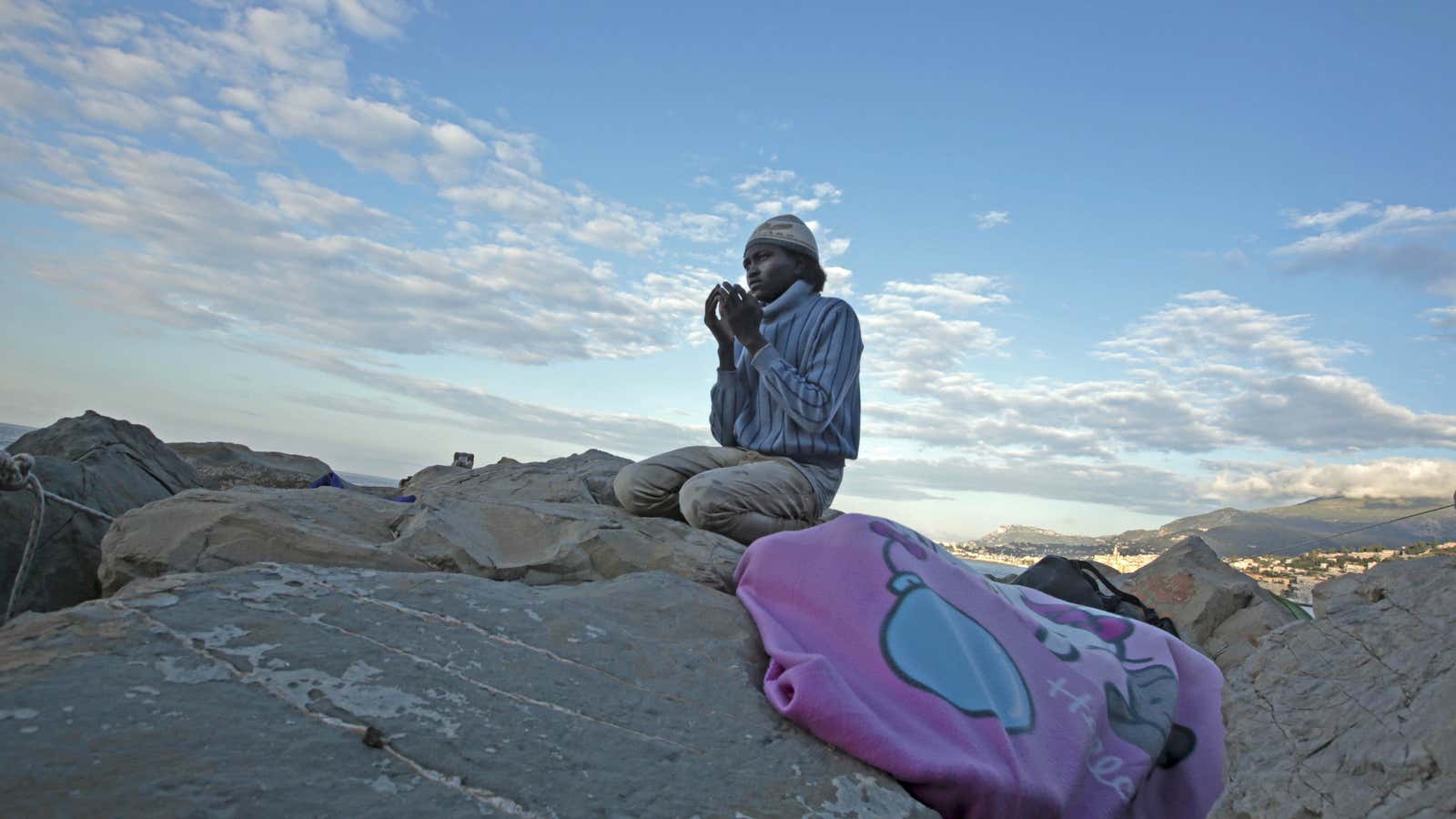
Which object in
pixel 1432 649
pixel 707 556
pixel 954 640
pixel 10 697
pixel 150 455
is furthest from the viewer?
pixel 150 455

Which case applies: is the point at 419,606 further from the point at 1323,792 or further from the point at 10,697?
the point at 1323,792

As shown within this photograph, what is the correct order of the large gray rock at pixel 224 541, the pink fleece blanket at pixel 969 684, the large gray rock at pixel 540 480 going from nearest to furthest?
the pink fleece blanket at pixel 969 684 < the large gray rock at pixel 224 541 < the large gray rock at pixel 540 480

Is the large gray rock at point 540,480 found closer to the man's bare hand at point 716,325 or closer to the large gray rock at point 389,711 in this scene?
the man's bare hand at point 716,325

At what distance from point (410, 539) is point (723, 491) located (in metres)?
1.27

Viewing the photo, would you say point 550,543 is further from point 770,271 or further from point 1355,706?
point 1355,706

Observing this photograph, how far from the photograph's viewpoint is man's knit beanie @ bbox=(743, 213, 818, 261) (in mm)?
4363

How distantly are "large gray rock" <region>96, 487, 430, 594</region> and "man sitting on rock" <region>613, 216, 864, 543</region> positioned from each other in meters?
1.25

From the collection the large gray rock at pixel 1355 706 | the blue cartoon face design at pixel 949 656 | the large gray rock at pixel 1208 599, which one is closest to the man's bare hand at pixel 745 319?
the blue cartoon face design at pixel 949 656

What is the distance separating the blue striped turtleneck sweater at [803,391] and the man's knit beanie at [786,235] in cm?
20

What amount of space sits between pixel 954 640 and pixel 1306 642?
2.71 ft

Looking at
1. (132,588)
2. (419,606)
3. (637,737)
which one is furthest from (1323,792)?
(132,588)

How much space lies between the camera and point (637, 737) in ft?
5.74

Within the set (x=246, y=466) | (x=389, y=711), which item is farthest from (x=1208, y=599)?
(x=246, y=466)

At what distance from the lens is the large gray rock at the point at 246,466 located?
755cm
